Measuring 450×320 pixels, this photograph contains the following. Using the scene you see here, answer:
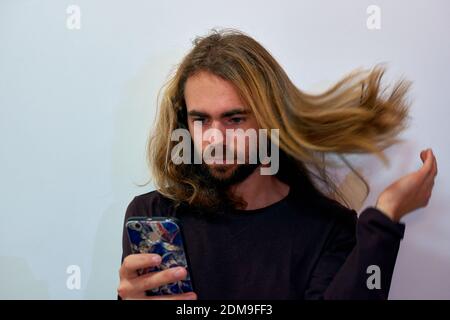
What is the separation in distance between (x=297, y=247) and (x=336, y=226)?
92 mm

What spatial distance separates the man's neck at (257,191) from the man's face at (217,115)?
0.07 m

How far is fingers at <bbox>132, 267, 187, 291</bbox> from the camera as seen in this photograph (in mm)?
901

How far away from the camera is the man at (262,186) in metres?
0.95

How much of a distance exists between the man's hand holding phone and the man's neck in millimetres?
228

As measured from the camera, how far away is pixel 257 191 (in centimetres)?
108

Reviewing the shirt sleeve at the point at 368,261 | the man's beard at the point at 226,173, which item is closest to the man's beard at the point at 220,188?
the man's beard at the point at 226,173

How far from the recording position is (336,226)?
1.01 meters

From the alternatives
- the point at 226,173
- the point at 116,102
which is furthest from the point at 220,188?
the point at 116,102

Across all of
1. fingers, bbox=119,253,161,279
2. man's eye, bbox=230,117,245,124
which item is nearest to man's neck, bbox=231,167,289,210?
man's eye, bbox=230,117,245,124

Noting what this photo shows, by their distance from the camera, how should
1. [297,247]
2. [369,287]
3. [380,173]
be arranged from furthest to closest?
[380,173] → [297,247] → [369,287]

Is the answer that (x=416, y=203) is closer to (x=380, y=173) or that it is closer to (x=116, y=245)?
(x=380, y=173)

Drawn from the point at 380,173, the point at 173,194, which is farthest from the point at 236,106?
the point at 380,173

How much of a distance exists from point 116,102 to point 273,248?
50 cm
